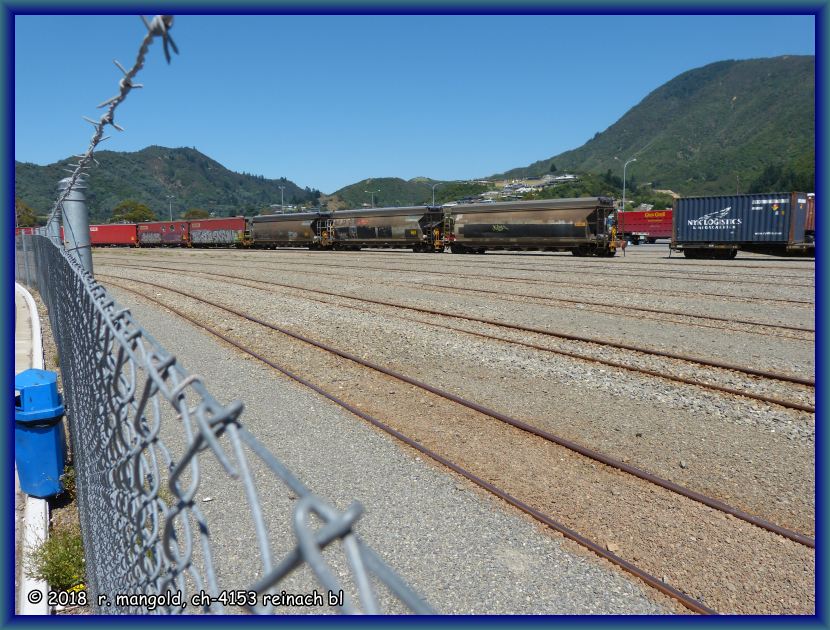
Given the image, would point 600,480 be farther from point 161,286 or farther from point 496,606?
point 161,286

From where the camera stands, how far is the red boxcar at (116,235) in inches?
2739

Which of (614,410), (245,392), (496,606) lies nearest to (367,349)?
(245,392)

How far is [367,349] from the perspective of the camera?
12.2 metres

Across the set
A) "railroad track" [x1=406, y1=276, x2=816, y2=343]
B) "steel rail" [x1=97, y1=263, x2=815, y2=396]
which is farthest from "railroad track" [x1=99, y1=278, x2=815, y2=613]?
"railroad track" [x1=406, y1=276, x2=816, y2=343]

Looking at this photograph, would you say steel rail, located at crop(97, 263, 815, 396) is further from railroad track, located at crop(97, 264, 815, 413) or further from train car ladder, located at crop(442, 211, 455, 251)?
train car ladder, located at crop(442, 211, 455, 251)

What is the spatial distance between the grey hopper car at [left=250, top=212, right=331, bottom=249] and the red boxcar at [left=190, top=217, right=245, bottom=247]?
2149mm

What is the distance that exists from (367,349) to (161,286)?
14477 millimetres

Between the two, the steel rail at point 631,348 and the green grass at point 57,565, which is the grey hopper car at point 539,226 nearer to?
the steel rail at point 631,348

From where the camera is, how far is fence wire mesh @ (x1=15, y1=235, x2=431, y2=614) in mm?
1002

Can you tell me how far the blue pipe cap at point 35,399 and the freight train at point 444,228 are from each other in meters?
34.0

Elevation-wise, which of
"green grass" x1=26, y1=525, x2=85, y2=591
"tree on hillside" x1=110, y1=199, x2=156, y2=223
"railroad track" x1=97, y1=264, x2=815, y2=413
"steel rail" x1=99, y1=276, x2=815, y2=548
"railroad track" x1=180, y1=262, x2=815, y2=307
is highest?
"tree on hillside" x1=110, y1=199, x2=156, y2=223

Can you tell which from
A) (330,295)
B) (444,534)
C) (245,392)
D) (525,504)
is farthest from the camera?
(330,295)

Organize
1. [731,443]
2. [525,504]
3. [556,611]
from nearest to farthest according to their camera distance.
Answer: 1. [556,611]
2. [525,504]
3. [731,443]

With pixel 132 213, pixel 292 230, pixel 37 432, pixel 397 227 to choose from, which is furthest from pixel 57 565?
pixel 132 213
